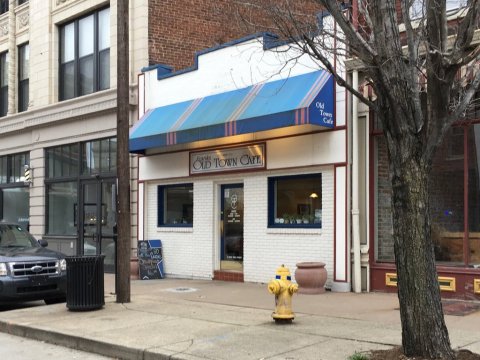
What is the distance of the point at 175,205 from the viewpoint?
609 inches

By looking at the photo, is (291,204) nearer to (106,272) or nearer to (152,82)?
(152,82)

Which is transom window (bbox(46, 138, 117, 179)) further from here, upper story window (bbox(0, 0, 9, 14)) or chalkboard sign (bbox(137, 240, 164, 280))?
upper story window (bbox(0, 0, 9, 14))

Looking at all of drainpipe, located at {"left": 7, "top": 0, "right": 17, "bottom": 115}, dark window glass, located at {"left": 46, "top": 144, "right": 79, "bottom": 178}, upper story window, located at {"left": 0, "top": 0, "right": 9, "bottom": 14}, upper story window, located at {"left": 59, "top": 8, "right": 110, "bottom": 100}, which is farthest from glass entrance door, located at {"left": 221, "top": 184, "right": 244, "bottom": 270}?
upper story window, located at {"left": 0, "top": 0, "right": 9, "bottom": 14}

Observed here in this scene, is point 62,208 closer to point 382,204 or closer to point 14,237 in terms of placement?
point 14,237

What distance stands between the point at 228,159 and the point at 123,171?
11.7ft

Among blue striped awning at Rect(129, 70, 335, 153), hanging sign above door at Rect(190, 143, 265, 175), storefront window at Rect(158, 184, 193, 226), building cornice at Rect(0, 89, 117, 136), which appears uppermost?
building cornice at Rect(0, 89, 117, 136)

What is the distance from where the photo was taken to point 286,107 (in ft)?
37.7

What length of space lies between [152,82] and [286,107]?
18.4 ft

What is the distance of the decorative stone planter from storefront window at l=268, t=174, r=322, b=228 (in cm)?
117

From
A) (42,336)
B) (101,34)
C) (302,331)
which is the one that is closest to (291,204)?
(302,331)

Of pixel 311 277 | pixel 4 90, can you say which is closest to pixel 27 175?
pixel 4 90

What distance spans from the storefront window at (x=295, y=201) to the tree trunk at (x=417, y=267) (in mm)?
6190

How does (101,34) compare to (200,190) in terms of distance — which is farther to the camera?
(101,34)

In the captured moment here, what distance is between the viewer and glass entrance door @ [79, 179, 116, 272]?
17094 millimetres
